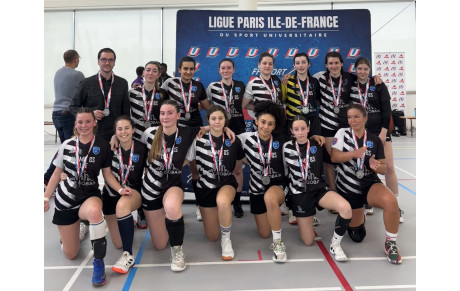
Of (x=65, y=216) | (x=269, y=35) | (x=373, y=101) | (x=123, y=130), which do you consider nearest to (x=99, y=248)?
(x=65, y=216)

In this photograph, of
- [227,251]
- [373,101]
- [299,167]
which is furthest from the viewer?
[373,101]

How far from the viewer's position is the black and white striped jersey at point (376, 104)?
4.20m

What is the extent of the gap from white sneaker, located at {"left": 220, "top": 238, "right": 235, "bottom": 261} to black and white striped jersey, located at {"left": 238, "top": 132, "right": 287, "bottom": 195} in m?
0.61

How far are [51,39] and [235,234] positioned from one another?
1146 centimetres

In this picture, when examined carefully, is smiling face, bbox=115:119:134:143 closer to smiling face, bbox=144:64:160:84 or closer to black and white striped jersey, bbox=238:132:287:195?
smiling face, bbox=144:64:160:84

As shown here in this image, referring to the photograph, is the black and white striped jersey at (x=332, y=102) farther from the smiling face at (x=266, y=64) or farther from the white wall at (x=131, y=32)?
the white wall at (x=131, y=32)

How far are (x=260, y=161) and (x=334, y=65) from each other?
59.0 inches

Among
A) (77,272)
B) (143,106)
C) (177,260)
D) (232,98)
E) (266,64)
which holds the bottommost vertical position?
(77,272)


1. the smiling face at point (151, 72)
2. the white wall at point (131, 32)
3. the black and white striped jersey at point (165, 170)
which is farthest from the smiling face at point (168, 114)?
→ the white wall at point (131, 32)

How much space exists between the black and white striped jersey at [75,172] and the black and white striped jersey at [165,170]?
1.45 feet

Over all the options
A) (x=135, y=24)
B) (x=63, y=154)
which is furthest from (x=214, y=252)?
(x=135, y=24)

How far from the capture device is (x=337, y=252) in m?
3.28

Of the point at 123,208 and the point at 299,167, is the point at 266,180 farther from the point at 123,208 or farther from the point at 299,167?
the point at 123,208

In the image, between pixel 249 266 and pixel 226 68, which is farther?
pixel 226 68
